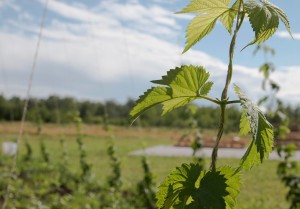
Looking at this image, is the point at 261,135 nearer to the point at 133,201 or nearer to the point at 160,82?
the point at 160,82

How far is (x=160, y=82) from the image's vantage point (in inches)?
23.1

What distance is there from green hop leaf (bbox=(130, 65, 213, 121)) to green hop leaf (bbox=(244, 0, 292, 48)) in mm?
74

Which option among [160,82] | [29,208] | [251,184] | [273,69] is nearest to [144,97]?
[160,82]

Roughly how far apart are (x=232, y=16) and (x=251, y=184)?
887 cm

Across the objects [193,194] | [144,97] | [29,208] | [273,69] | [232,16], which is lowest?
[29,208]

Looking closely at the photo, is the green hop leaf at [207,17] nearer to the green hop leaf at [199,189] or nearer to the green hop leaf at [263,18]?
the green hop leaf at [263,18]

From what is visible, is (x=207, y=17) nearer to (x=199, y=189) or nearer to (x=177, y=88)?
(x=177, y=88)

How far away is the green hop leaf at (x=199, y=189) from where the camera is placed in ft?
1.73

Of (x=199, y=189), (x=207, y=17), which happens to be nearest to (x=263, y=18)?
(x=207, y=17)

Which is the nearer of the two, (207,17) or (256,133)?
(256,133)

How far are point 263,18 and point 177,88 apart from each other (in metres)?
0.13

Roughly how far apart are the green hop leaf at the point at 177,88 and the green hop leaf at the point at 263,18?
7 centimetres

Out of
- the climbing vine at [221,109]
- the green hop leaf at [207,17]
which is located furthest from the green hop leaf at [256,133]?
the green hop leaf at [207,17]

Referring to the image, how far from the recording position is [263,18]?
0.56 meters
